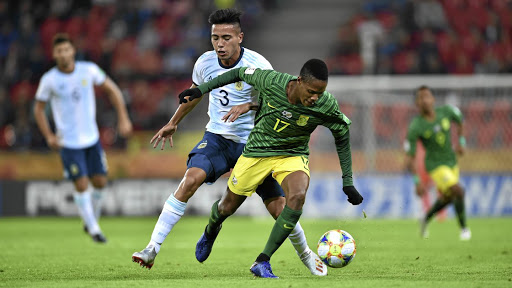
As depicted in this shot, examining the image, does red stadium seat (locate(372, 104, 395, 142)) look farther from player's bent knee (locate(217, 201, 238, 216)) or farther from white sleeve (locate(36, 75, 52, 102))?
player's bent knee (locate(217, 201, 238, 216))

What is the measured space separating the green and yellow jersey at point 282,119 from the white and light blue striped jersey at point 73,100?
4762 mm

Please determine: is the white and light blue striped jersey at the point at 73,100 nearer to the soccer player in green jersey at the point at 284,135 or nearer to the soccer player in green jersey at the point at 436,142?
the soccer player in green jersey at the point at 284,135

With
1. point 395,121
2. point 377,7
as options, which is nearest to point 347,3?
point 377,7

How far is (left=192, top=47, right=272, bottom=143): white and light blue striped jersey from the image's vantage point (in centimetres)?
763

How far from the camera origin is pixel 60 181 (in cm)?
1792

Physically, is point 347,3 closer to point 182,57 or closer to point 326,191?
point 182,57

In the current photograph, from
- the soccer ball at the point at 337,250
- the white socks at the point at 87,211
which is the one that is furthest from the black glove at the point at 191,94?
the white socks at the point at 87,211

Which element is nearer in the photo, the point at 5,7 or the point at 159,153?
the point at 159,153

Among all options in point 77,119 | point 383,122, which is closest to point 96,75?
point 77,119

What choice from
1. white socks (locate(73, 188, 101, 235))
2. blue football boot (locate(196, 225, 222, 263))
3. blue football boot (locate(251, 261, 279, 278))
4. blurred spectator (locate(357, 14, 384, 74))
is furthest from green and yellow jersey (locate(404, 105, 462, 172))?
blurred spectator (locate(357, 14, 384, 74))

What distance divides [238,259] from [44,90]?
4096 millimetres

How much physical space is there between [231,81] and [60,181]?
11.6 metres

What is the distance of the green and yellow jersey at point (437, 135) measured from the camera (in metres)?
13.2

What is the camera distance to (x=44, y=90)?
448 inches
